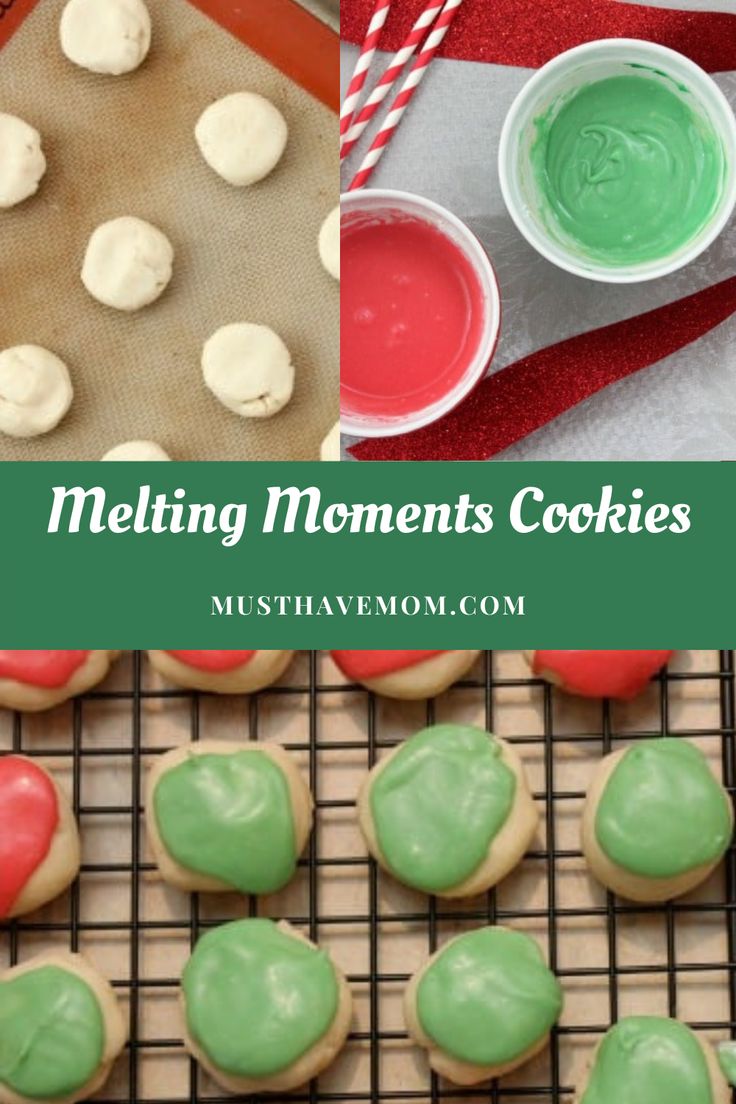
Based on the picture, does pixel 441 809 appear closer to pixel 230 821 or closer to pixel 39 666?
pixel 230 821

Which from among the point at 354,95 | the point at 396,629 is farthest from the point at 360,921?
the point at 354,95

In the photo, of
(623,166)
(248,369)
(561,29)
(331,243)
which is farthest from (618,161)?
(248,369)

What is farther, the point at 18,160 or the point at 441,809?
the point at 18,160

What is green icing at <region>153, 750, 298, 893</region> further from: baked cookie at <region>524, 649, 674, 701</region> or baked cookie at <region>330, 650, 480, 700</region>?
baked cookie at <region>524, 649, 674, 701</region>

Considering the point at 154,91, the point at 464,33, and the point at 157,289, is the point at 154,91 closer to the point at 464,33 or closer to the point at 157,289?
the point at 157,289

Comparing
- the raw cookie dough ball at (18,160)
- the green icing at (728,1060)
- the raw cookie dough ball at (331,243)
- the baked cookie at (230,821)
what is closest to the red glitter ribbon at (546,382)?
the raw cookie dough ball at (331,243)

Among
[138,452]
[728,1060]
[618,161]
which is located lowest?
[728,1060]
